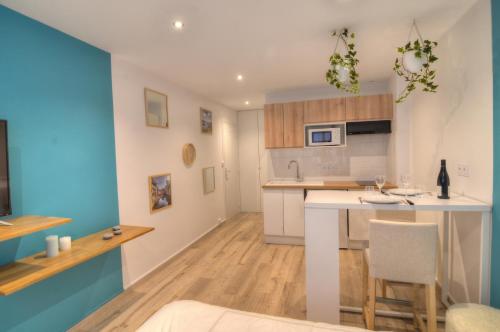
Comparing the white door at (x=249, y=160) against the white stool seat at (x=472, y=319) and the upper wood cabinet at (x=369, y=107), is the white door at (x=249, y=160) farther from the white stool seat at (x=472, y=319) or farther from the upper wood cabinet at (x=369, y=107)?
the white stool seat at (x=472, y=319)

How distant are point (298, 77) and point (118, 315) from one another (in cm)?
354

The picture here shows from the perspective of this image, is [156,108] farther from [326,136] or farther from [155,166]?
[326,136]

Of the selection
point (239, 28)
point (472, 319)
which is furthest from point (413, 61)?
point (472, 319)

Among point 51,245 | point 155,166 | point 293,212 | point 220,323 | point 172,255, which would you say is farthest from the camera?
point 293,212

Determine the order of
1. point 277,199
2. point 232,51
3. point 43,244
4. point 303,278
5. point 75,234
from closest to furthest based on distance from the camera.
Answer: point 43,244 → point 75,234 → point 232,51 → point 303,278 → point 277,199

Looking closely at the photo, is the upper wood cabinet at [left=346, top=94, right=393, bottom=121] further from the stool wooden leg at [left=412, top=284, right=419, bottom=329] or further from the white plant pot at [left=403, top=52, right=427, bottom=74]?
the stool wooden leg at [left=412, top=284, right=419, bottom=329]

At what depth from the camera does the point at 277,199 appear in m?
4.25

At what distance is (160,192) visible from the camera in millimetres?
3545

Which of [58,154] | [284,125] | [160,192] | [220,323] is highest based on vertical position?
[284,125]

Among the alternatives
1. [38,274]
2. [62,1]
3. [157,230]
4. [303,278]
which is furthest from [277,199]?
[62,1]

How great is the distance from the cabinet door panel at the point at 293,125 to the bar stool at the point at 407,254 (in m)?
2.67

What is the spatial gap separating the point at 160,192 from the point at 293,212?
2.00 meters

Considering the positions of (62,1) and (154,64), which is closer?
(62,1)

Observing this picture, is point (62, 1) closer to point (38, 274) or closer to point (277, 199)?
point (38, 274)
